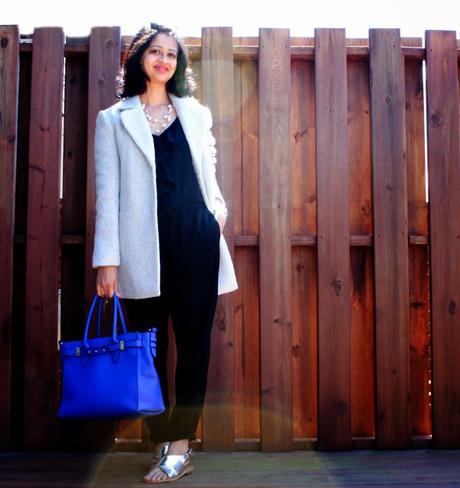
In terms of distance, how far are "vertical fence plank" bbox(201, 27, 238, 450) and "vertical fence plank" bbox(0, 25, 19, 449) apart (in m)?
1.04

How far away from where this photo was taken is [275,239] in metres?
3.63

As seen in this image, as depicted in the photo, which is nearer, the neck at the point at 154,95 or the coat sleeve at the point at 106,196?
the coat sleeve at the point at 106,196

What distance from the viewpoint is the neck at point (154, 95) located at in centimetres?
323

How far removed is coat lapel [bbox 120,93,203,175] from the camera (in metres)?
3.02

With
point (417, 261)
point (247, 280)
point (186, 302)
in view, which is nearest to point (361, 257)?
point (417, 261)

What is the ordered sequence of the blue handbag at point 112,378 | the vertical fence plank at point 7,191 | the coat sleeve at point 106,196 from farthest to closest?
1. the vertical fence plank at point 7,191
2. the coat sleeve at point 106,196
3. the blue handbag at point 112,378

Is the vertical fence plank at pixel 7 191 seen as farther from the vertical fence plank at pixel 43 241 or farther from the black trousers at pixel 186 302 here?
the black trousers at pixel 186 302

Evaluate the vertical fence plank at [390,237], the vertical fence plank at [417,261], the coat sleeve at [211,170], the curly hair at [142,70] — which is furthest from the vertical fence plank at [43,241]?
the vertical fence plank at [417,261]

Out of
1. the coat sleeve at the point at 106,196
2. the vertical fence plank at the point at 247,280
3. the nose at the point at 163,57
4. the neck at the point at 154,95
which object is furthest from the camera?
the vertical fence plank at the point at 247,280

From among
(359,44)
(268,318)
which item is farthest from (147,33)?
(268,318)

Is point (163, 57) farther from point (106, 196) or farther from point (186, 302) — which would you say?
point (186, 302)

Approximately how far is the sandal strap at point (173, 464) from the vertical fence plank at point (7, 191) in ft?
3.42

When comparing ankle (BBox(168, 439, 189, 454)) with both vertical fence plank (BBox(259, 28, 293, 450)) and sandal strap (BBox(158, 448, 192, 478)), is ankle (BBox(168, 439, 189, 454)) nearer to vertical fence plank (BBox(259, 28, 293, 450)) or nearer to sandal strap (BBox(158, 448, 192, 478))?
sandal strap (BBox(158, 448, 192, 478))

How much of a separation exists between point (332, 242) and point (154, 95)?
1236 millimetres
